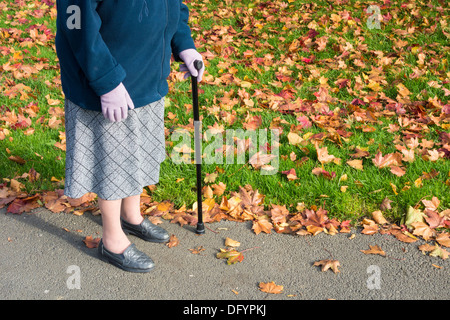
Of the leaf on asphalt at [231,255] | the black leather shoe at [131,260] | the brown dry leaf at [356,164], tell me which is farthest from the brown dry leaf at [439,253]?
the black leather shoe at [131,260]

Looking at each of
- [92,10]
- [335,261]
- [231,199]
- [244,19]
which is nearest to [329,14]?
[244,19]

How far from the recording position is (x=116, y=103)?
2.08 metres

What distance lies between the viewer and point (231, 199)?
10.3 feet

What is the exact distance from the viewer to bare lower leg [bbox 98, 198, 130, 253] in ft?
8.10

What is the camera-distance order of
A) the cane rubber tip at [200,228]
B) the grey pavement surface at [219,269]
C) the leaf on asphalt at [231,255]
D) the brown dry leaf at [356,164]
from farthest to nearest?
1. the brown dry leaf at [356,164]
2. the cane rubber tip at [200,228]
3. the leaf on asphalt at [231,255]
4. the grey pavement surface at [219,269]

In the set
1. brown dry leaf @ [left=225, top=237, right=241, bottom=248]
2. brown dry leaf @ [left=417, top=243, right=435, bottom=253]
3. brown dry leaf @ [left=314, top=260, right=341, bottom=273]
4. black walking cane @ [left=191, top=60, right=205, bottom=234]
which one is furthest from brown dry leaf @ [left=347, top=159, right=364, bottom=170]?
black walking cane @ [left=191, top=60, right=205, bottom=234]

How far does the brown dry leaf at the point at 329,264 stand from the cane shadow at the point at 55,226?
1.30 metres

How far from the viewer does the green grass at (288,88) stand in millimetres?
3139

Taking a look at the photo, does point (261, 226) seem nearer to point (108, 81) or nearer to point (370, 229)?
point (370, 229)

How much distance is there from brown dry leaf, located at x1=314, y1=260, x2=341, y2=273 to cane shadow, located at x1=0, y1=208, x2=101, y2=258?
1304 millimetres

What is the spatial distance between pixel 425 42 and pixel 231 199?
Answer: 11.9ft

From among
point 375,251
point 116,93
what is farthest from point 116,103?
point 375,251

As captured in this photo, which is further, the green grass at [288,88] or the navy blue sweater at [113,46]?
the green grass at [288,88]

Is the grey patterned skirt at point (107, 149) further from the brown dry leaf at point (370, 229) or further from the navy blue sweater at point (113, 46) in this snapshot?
the brown dry leaf at point (370, 229)
